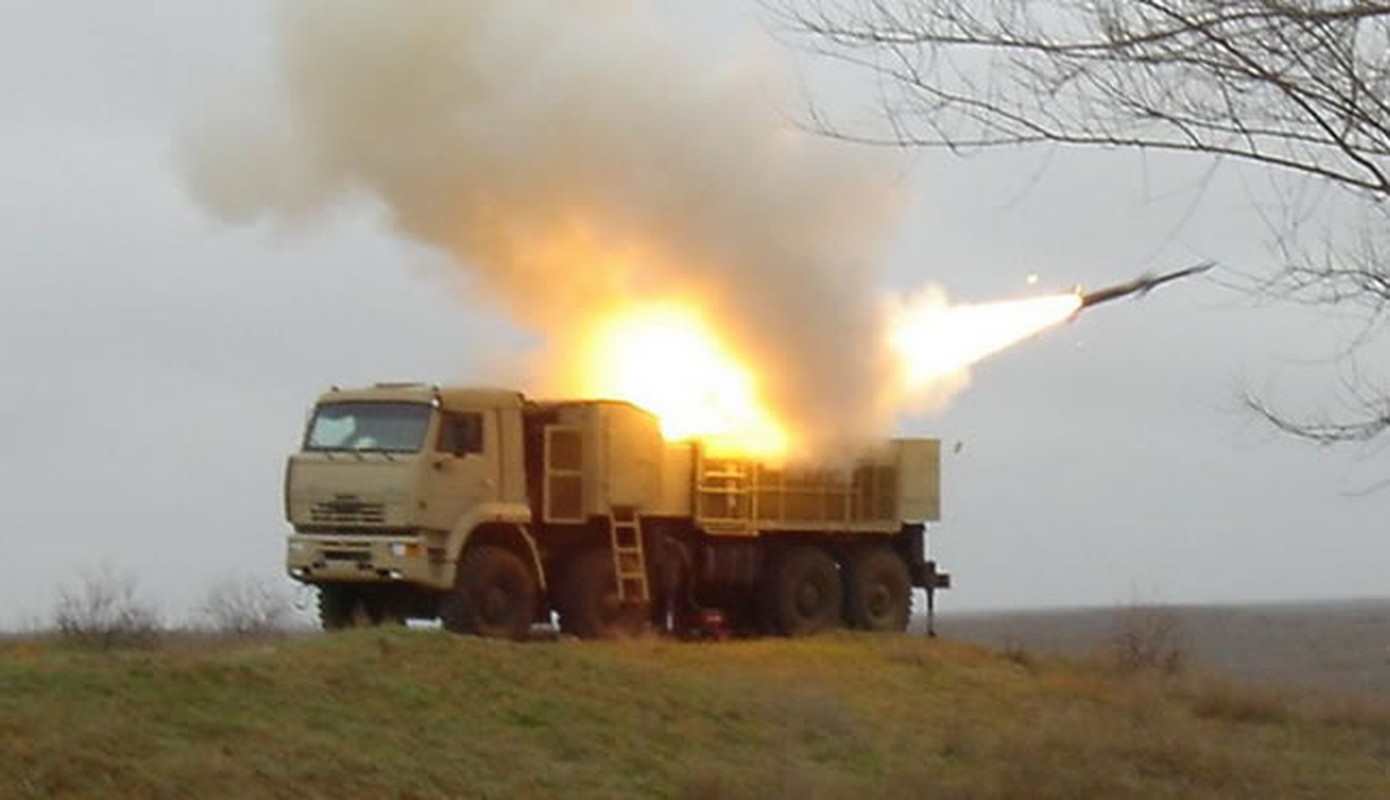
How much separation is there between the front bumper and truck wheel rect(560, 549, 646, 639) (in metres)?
2.19

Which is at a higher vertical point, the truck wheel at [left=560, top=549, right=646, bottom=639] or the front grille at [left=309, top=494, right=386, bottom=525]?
the front grille at [left=309, top=494, right=386, bottom=525]

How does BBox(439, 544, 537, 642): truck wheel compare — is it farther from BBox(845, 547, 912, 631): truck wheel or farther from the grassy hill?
BBox(845, 547, 912, 631): truck wheel

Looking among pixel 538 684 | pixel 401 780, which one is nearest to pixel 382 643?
pixel 538 684

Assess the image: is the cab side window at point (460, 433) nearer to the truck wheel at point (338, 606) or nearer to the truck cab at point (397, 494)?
the truck cab at point (397, 494)

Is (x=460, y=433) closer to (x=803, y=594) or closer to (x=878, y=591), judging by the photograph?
(x=803, y=594)

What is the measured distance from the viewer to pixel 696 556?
108 feet

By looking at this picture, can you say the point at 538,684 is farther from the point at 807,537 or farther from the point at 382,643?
the point at 807,537

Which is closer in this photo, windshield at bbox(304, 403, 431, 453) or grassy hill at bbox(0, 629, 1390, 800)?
grassy hill at bbox(0, 629, 1390, 800)

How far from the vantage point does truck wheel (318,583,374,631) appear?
98.3 feet

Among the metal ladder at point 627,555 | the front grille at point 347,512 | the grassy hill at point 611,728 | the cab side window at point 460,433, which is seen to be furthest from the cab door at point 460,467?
the grassy hill at point 611,728

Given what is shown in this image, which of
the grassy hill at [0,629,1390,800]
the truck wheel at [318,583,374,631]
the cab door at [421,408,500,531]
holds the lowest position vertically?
the grassy hill at [0,629,1390,800]

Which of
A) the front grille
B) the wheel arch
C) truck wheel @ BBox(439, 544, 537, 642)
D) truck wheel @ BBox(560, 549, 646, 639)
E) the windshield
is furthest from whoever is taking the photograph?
truck wheel @ BBox(560, 549, 646, 639)

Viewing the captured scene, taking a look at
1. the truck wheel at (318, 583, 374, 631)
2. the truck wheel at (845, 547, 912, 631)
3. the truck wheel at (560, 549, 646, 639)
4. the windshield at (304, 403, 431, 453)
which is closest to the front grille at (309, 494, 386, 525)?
the windshield at (304, 403, 431, 453)

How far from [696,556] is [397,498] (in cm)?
520
